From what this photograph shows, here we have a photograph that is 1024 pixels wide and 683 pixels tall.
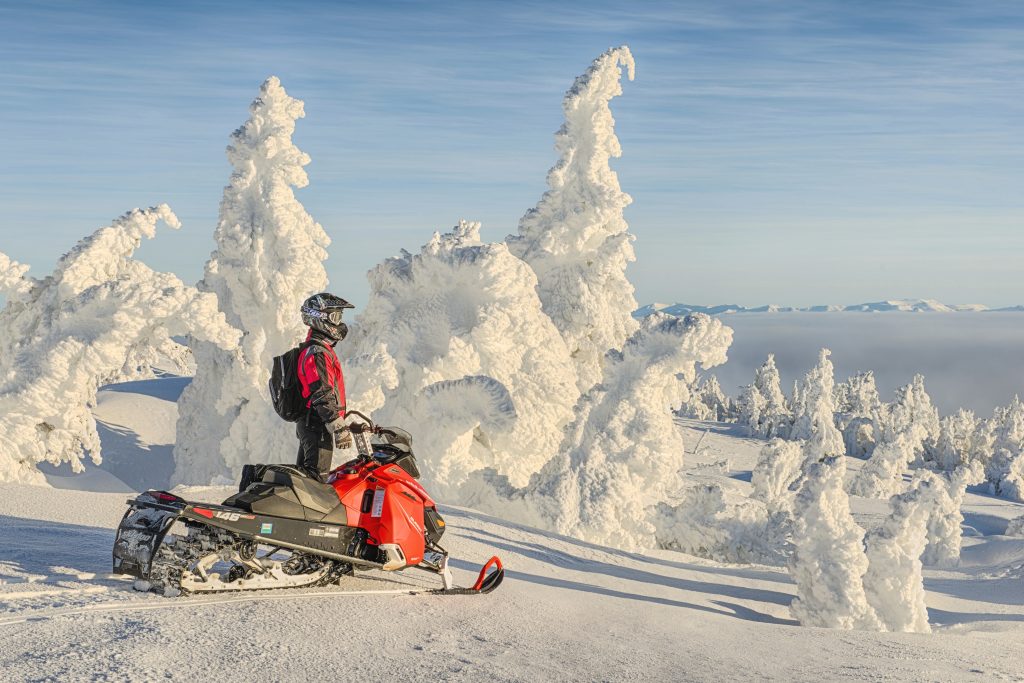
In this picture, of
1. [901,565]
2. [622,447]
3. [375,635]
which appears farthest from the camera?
[622,447]

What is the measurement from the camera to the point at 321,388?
6.86 m

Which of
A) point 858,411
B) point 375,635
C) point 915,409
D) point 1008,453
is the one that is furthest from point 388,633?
point 858,411

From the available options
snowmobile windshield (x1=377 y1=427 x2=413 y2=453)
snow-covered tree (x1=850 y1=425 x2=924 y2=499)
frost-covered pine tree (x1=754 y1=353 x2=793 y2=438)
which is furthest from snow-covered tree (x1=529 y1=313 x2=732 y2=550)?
frost-covered pine tree (x1=754 y1=353 x2=793 y2=438)

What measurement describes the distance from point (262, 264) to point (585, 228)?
891 centimetres

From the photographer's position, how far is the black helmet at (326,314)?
7.14m

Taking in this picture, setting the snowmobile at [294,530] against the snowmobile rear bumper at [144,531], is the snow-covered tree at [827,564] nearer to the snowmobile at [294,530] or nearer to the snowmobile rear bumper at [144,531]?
the snowmobile at [294,530]

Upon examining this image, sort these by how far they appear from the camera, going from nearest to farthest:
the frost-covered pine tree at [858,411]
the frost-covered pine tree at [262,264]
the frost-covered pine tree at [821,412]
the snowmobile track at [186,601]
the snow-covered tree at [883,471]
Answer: the snowmobile track at [186,601]
the frost-covered pine tree at [262,264]
the snow-covered tree at [883,471]
the frost-covered pine tree at [821,412]
the frost-covered pine tree at [858,411]

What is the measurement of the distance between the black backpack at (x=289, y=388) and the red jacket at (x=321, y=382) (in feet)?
0.25

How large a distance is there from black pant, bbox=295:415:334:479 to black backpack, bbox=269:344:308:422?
0.12m

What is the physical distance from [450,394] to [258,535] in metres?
12.8

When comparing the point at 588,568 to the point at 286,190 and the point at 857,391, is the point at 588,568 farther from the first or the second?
the point at 857,391

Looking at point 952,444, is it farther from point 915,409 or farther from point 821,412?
point 821,412

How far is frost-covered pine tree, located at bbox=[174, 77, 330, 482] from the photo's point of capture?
21.8m

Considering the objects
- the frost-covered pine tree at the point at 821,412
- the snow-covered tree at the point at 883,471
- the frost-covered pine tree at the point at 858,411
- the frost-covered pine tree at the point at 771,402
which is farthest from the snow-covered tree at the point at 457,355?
the frost-covered pine tree at the point at 858,411
